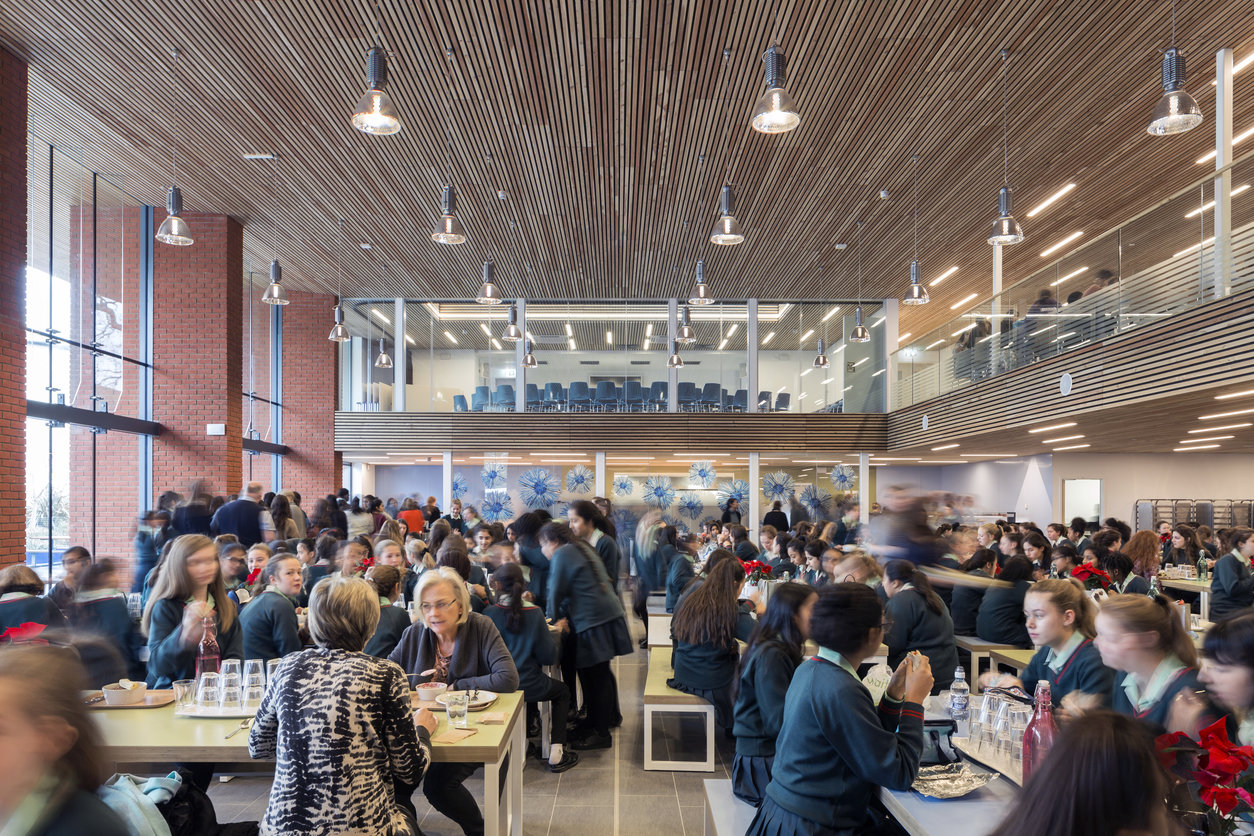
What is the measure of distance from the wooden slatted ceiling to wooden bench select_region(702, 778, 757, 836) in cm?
593

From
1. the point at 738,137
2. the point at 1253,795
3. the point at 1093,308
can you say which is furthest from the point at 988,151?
the point at 1253,795

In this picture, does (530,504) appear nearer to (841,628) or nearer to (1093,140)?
(1093,140)

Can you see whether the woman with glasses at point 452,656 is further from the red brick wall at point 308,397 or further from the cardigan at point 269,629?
the red brick wall at point 308,397

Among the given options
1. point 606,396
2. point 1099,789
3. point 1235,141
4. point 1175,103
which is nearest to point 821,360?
point 606,396

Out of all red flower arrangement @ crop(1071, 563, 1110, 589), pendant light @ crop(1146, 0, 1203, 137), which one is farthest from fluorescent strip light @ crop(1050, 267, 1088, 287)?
red flower arrangement @ crop(1071, 563, 1110, 589)

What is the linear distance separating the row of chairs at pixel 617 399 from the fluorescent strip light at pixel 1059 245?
586 cm

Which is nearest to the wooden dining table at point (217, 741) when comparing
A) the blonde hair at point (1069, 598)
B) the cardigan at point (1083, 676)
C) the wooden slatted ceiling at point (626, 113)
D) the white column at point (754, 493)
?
the cardigan at point (1083, 676)

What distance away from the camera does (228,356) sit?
12.0m

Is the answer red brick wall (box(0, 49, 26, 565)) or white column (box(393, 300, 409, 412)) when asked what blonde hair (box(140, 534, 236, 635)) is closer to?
red brick wall (box(0, 49, 26, 565))

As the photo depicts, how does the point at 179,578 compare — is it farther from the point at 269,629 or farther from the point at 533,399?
the point at 533,399

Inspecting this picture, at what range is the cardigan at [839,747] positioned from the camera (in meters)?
2.73

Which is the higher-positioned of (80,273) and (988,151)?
(988,151)

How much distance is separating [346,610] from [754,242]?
11.7 m

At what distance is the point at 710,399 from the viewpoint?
1817 centimetres
